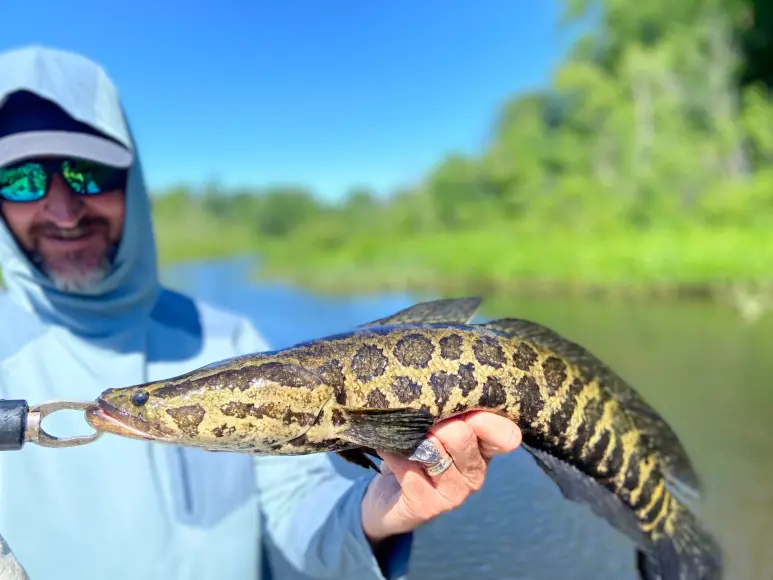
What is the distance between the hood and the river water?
131cm

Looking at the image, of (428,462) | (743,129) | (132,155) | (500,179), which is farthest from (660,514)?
(500,179)

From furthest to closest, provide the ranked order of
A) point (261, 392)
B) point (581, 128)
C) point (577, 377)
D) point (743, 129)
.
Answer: point (581, 128) < point (743, 129) < point (577, 377) < point (261, 392)

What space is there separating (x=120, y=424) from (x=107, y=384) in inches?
35.3

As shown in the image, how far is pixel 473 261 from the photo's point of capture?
24375 millimetres

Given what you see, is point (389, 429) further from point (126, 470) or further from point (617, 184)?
point (617, 184)

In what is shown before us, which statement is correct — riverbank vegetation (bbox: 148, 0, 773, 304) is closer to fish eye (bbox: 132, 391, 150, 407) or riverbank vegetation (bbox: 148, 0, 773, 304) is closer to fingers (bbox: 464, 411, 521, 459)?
fingers (bbox: 464, 411, 521, 459)

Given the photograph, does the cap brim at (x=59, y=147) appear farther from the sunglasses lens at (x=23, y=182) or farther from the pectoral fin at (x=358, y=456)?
the pectoral fin at (x=358, y=456)

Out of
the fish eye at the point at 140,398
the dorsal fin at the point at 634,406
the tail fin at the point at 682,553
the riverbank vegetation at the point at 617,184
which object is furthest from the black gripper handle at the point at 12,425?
the riverbank vegetation at the point at 617,184

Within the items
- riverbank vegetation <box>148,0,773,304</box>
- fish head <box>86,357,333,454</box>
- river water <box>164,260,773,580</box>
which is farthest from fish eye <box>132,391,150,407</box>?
riverbank vegetation <box>148,0,773,304</box>

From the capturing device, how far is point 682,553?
2.61m

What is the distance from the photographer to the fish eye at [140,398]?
6.26 feet

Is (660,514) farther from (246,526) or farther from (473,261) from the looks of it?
(473,261)

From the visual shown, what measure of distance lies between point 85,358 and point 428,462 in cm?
159

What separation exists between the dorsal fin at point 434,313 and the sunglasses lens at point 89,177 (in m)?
1.31
